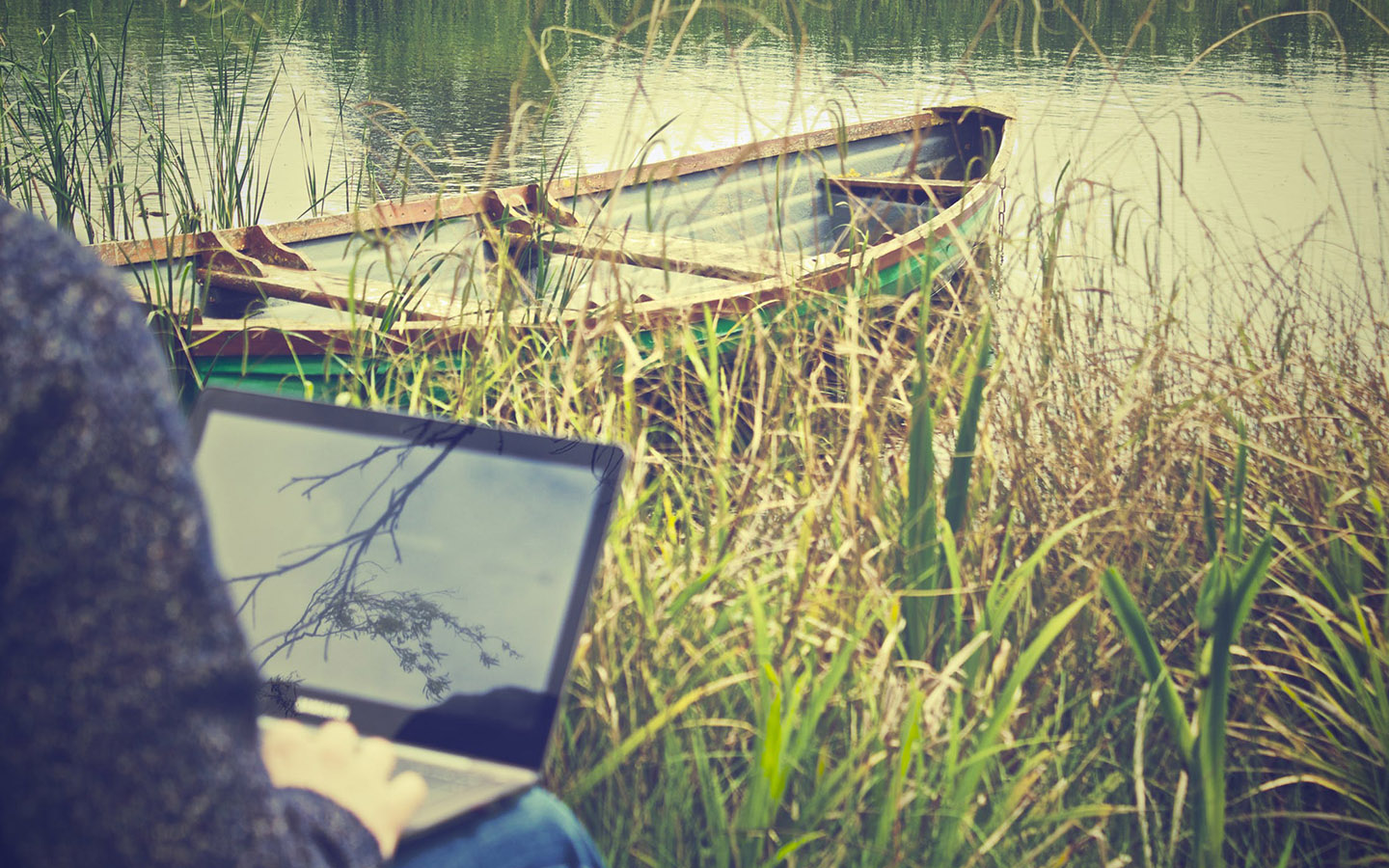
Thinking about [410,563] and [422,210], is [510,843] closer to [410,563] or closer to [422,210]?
[410,563]

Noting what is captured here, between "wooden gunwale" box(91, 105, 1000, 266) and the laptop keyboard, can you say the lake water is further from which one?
the laptop keyboard

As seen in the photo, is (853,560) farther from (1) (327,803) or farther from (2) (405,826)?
(1) (327,803)

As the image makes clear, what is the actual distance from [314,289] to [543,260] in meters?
0.72

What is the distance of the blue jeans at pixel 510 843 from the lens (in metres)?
0.85

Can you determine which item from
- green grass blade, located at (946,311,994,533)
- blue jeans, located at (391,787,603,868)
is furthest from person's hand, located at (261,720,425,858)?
green grass blade, located at (946,311,994,533)

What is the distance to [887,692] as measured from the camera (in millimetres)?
1431

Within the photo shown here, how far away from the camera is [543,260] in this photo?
261cm

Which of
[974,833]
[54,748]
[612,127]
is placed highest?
[612,127]

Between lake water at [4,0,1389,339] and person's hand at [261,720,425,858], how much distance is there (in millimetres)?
1308

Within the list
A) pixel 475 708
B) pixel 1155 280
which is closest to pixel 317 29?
pixel 1155 280

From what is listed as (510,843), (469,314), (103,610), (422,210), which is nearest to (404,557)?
(510,843)

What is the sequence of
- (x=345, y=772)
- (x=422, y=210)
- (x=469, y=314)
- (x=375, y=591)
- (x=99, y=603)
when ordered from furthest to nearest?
(x=422, y=210) → (x=469, y=314) → (x=375, y=591) → (x=345, y=772) → (x=99, y=603)

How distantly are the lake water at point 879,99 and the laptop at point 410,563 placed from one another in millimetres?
944

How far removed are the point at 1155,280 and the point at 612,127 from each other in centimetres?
927
